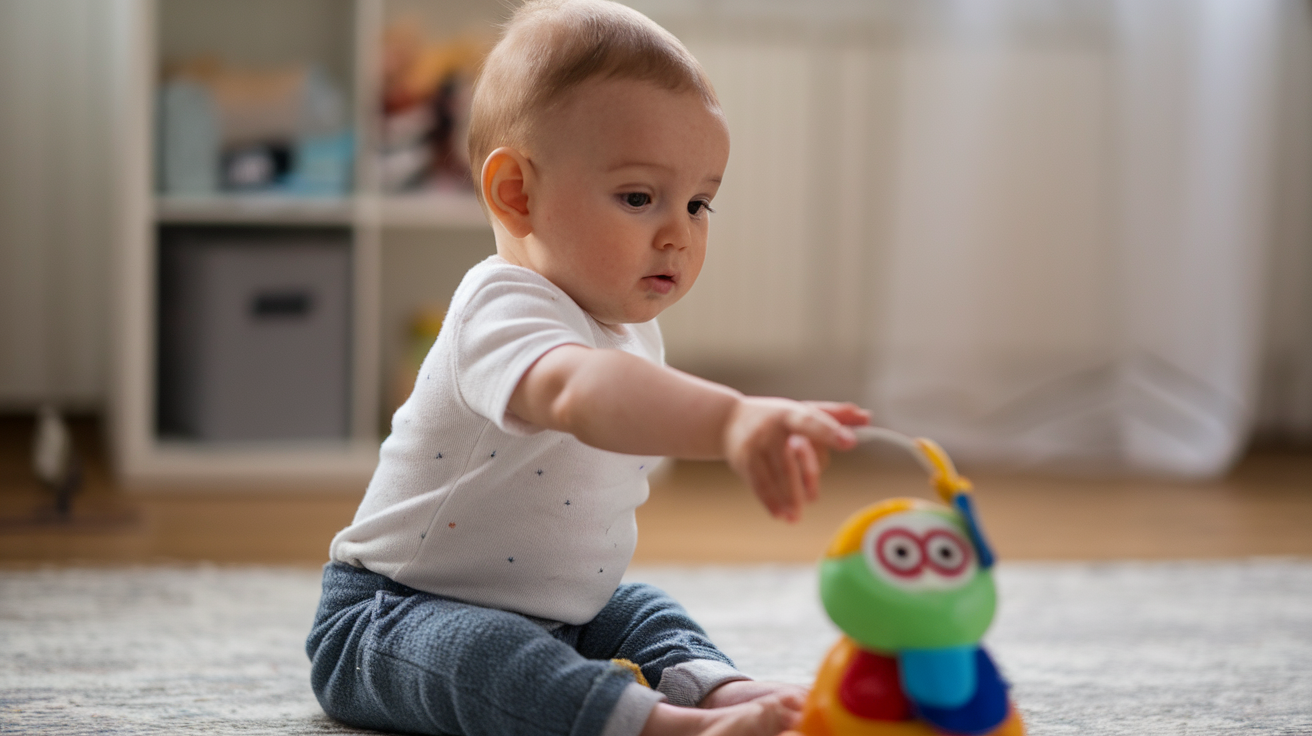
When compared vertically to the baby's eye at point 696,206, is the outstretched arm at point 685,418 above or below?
below

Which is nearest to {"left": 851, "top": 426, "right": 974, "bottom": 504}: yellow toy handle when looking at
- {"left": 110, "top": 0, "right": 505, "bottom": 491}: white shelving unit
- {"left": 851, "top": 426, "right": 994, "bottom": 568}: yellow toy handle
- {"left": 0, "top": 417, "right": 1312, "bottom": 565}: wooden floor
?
{"left": 851, "top": 426, "right": 994, "bottom": 568}: yellow toy handle

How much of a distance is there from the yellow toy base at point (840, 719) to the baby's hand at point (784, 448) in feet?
0.35

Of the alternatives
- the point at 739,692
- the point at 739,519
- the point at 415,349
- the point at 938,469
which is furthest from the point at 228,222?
the point at 938,469

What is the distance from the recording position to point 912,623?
1.98 feet

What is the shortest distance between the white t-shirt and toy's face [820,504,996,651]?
8.4 inches

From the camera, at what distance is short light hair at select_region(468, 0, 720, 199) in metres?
0.76

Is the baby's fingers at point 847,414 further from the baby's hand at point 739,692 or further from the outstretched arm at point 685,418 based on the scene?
the baby's hand at point 739,692

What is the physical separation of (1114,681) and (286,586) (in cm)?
75

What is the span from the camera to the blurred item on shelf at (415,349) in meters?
2.01

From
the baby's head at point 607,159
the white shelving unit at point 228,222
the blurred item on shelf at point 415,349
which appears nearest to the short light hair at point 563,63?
the baby's head at point 607,159

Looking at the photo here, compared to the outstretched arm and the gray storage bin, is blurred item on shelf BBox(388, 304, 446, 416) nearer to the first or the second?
the gray storage bin

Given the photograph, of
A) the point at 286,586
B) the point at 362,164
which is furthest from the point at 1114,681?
the point at 362,164

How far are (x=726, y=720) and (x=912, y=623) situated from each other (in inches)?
4.8

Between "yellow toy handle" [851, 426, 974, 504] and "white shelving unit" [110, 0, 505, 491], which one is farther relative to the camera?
"white shelving unit" [110, 0, 505, 491]
